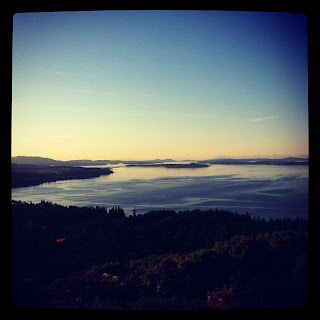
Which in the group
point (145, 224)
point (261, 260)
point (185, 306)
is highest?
point (145, 224)

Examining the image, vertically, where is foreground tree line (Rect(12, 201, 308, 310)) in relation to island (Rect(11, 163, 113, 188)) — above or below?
below

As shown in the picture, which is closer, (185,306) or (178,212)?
(185,306)

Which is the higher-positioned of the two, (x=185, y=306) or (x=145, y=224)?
(x=145, y=224)

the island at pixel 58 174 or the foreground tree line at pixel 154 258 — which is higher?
the island at pixel 58 174

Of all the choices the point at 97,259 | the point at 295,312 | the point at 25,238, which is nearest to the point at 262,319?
the point at 295,312

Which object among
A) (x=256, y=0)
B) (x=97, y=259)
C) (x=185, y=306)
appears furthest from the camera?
(x=97, y=259)

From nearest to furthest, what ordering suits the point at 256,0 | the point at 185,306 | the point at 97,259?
the point at 256,0 → the point at 185,306 → the point at 97,259

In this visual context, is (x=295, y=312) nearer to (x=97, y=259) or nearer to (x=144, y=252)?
(x=144, y=252)
